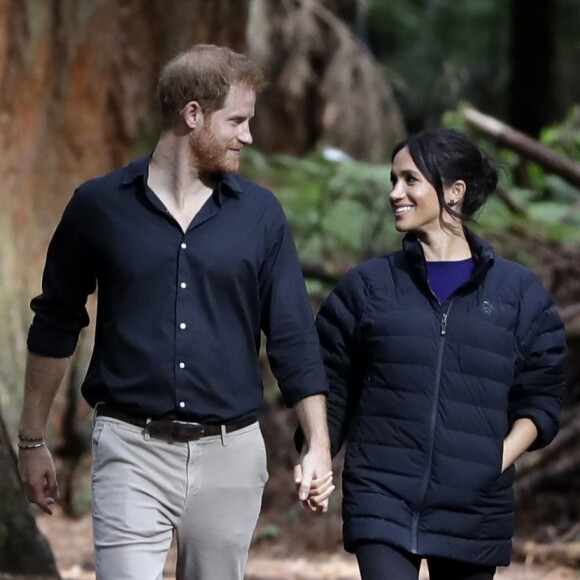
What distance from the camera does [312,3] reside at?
15328 millimetres

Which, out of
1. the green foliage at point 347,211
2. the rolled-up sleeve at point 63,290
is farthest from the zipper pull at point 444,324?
the green foliage at point 347,211

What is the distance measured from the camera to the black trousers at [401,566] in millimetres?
4719

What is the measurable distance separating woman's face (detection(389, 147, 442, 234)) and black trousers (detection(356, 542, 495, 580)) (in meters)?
1.11

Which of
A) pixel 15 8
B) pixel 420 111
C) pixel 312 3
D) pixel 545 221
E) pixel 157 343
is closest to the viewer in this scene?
pixel 157 343

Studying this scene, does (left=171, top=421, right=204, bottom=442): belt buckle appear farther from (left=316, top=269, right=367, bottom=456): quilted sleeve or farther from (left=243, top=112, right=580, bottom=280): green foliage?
(left=243, top=112, right=580, bottom=280): green foliage

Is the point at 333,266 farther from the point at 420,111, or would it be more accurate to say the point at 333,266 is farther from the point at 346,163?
the point at 420,111

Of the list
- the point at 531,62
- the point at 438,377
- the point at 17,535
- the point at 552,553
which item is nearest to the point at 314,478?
the point at 438,377

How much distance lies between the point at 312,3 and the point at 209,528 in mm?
11344

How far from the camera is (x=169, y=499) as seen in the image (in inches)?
182

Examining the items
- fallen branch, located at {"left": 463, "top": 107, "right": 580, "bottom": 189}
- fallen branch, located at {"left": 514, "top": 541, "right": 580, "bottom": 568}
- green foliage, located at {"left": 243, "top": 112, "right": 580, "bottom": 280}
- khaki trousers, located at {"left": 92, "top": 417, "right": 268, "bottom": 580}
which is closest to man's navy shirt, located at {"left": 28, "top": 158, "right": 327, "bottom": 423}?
khaki trousers, located at {"left": 92, "top": 417, "right": 268, "bottom": 580}

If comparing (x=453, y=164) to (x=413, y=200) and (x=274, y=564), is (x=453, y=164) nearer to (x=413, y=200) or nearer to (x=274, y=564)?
(x=413, y=200)

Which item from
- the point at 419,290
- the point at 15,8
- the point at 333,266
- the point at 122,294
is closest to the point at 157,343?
the point at 122,294

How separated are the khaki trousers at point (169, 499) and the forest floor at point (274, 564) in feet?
10.7

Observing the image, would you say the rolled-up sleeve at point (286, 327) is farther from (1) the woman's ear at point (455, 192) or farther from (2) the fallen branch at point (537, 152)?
(2) the fallen branch at point (537, 152)
